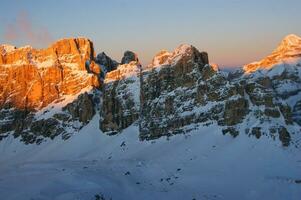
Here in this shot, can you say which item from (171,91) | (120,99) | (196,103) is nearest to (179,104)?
(196,103)

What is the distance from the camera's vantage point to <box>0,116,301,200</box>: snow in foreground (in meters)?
101

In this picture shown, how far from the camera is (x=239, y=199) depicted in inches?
3873

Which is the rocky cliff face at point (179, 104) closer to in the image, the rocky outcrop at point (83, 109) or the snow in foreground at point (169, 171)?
the rocky outcrop at point (83, 109)

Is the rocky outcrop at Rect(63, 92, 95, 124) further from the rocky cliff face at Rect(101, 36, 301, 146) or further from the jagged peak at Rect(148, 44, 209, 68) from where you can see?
the jagged peak at Rect(148, 44, 209, 68)

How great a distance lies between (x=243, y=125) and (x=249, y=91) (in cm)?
1410

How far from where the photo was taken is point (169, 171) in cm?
12325

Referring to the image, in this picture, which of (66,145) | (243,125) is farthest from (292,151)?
(66,145)

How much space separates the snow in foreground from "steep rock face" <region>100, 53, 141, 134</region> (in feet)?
24.3

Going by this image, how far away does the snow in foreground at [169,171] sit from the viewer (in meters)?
101

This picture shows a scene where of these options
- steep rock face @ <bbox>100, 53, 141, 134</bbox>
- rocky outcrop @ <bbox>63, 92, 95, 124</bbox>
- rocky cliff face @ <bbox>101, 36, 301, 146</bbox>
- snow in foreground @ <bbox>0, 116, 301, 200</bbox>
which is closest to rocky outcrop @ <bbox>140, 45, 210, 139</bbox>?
rocky cliff face @ <bbox>101, 36, 301, 146</bbox>

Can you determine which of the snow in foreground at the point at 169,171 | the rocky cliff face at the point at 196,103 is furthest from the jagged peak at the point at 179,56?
the snow in foreground at the point at 169,171

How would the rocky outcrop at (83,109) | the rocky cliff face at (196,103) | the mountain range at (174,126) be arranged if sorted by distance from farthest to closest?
1. the rocky outcrop at (83,109)
2. the rocky cliff face at (196,103)
3. the mountain range at (174,126)

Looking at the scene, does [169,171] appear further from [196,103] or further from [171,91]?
[171,91]

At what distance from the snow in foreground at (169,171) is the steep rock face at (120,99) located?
24.3ft
